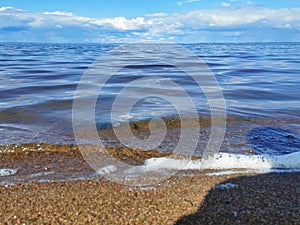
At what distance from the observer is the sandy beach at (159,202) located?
3307 millimetres

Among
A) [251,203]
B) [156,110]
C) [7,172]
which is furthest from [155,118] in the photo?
[251,203]

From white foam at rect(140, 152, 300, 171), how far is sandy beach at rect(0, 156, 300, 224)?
655 mm

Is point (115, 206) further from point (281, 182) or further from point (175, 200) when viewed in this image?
point (281, 182)

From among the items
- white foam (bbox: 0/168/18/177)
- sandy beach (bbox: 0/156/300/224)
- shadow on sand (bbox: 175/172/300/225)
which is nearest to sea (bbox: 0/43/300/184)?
white foam (bbox: 0/168/18/177)

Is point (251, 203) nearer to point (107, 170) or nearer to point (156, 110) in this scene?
point (107, 170)

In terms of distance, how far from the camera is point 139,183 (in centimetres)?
443

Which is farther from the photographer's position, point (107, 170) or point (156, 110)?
point (156, 110)

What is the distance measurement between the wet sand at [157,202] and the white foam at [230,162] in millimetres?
689

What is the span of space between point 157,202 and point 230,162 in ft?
7.11

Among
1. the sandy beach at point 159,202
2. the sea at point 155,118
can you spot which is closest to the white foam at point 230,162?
the sea at point 155,118

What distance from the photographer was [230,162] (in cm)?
541

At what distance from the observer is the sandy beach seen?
331 cm

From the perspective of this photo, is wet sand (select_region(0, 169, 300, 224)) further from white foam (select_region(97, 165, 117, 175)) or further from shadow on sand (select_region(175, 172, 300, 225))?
white foam (select_region(97, 165, 117, 175))

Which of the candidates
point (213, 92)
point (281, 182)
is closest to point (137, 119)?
point (281, 182)
